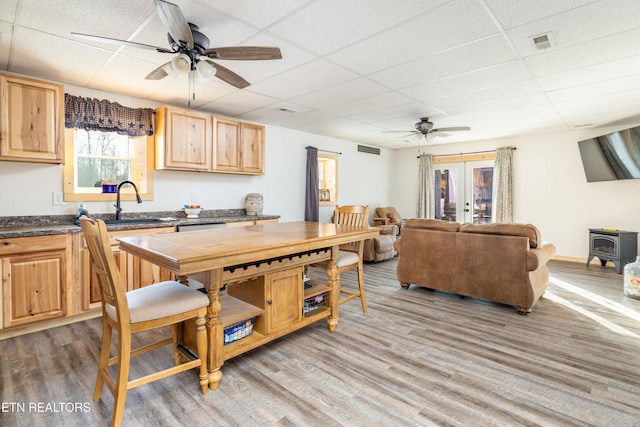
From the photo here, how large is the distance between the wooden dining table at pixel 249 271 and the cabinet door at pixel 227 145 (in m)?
1.97

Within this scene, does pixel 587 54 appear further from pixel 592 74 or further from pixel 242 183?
pixel 242 183

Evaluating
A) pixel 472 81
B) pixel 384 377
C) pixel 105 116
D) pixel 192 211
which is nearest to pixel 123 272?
pixel 192 211

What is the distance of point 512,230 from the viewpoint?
3365 millimetres

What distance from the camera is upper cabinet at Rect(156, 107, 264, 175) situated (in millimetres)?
3846

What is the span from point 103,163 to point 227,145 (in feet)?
4.87

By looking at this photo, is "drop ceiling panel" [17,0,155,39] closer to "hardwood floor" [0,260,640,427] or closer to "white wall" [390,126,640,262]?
"hardwood floor" [0,260,640,427]

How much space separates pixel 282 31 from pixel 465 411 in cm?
274

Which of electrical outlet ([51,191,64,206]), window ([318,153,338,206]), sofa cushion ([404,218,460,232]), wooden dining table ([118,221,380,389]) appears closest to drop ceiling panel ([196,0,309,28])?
wooden dining table ([118,221,380,389])

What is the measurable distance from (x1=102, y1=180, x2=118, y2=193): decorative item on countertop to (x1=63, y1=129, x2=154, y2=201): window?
70 mm

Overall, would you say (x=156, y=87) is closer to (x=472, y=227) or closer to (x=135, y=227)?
(x=135, y=227)

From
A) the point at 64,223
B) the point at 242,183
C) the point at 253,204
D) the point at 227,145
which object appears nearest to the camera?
the point at 64,223

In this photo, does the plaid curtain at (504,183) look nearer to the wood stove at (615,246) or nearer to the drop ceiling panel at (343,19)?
the wood stove at (615,246)

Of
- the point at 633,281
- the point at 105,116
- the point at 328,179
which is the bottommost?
the point at 633,281

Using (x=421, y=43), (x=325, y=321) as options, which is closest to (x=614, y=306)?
(x=325, y=321)
